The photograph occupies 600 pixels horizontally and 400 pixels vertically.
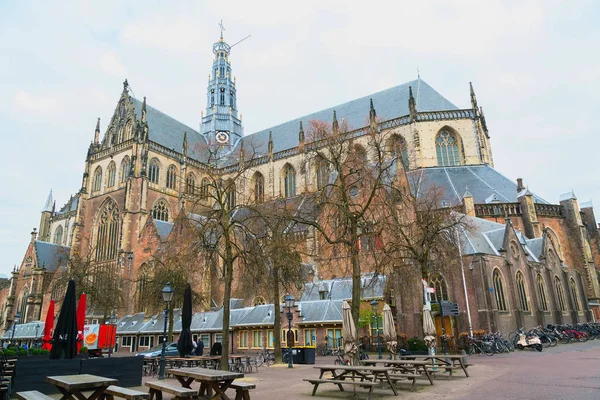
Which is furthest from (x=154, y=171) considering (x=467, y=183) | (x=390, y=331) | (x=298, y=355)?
(x=390, y=331)

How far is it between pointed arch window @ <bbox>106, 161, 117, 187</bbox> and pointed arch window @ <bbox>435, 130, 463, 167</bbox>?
129 feet

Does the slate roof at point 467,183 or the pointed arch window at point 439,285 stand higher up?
the slate roof at point 467,183

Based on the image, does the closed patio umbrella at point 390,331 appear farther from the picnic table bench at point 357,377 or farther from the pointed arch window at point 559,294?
the pointed arch window at point 559,294

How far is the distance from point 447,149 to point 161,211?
34.4m

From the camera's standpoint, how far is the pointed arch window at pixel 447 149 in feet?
140

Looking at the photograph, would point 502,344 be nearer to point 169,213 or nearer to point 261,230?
point 261,230

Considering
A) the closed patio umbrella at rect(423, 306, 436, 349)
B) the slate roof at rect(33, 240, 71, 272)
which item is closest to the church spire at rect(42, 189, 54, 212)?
the slate roof at rect(33, 240, 71, 272)

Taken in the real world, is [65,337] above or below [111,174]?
below

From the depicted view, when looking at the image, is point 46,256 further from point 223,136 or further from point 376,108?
point 376,108

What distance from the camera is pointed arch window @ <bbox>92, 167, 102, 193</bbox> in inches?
2116

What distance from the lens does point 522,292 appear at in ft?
88.2

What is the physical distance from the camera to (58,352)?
11.5m

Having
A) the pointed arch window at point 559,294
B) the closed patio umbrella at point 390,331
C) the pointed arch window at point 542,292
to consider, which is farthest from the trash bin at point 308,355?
the pointed arch window at point 559,294

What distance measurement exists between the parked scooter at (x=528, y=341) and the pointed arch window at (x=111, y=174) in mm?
47312
